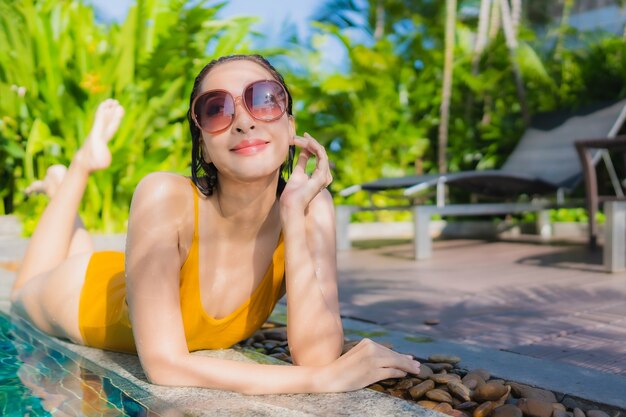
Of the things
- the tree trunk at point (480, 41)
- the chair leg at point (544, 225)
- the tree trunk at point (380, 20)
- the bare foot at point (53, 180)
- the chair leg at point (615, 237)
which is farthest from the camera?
the tree trunk at point (380, 20)

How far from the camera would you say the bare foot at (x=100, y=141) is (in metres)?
3.15

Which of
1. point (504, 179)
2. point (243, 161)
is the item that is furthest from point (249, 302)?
point (504, 179)

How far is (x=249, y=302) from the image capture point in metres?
2.16

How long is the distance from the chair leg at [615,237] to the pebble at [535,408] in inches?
120

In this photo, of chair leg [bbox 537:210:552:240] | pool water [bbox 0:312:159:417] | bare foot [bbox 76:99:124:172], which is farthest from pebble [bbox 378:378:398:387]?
chair leg [bbox 537:210:552:240]

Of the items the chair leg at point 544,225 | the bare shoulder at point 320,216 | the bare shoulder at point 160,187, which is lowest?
the chair leg at point 544,225

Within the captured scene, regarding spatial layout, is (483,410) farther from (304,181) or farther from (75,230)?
(75,230)

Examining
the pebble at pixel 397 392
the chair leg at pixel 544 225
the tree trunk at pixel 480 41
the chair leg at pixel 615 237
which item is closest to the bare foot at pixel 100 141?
the pebble at pixel 397 392

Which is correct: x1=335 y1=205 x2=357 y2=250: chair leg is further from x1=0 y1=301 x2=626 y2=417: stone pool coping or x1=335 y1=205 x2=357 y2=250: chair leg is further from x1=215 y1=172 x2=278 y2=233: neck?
x1=215 y1=172 x2=278 y2=233: neck

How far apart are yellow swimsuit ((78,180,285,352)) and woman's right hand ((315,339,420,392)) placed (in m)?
0.44

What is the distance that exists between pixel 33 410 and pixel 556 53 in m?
10.6

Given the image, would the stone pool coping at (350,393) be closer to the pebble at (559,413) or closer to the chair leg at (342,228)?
the pebble at (559,413)

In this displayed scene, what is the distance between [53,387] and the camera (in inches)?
79.7

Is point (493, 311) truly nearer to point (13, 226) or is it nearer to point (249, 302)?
point (249, 302)
